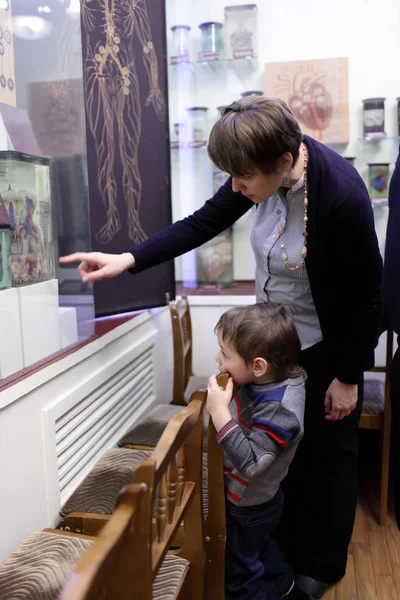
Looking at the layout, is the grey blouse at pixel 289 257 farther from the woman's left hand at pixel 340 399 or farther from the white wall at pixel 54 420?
the white wall at pixel 54 420

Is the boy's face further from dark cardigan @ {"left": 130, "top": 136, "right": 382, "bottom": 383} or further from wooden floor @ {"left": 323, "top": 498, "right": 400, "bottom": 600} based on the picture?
wooden floor @ {"left": 323, "top": 498, "right": 400, "bottom": 600}

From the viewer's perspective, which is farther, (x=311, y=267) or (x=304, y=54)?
(x=304, y=54)

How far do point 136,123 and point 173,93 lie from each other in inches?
28.8

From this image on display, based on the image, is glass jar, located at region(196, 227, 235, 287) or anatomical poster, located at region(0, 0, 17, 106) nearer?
anatomical poster, located at region(0, 0, 17, 106)

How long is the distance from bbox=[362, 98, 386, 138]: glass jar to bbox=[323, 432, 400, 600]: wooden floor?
5.58 feet

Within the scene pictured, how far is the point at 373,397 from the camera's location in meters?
2.62

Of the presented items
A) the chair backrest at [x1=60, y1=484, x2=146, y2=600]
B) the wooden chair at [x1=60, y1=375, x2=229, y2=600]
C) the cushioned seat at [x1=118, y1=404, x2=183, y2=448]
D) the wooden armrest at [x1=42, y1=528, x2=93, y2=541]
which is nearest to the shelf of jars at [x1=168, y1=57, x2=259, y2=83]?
the cushioned seat at [x1=118, y1=404, x2=183, y2=448]

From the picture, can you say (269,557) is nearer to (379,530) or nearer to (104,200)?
(379,530)

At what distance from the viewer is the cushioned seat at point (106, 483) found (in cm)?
162

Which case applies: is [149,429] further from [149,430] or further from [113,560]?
[113,560]

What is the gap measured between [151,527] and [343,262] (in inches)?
34.1

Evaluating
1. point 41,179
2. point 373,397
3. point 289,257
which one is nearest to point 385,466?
point 373,397

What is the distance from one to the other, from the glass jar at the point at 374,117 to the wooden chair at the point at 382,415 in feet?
3.75

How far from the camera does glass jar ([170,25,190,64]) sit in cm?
289
